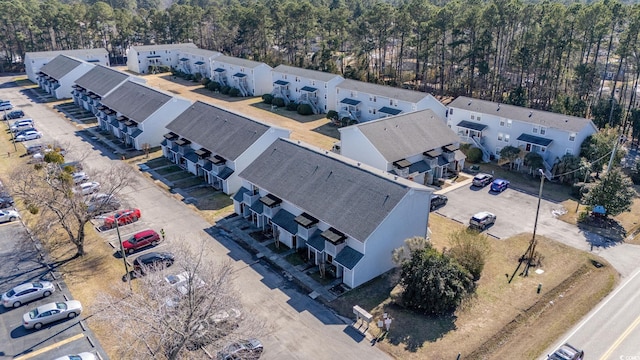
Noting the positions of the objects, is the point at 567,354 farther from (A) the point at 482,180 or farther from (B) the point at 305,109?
(B) the point at 305,109

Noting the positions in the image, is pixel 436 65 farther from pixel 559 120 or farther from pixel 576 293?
pixel 576 293

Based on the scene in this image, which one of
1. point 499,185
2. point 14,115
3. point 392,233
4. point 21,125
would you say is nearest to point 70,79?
point 14,115

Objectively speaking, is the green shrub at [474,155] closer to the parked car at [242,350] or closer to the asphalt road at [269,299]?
the asphalt road at [269,299]

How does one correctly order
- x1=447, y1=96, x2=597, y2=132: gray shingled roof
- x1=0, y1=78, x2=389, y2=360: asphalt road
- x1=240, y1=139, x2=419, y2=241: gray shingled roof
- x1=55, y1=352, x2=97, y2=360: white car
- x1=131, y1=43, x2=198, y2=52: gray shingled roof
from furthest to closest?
1. x1=131, y1=43, x2=198, y2=52: gray shingled roof
2. x1=447, y1=96, x2=597, y2=132: gray shingled roof
3. x1=240, y1=139, x2=419, y2=241: gray shingled roof
4. x1=0, y1=78, x2=389, y2=360: asphalt road
5. x1=55, y1=352, x2=97, y2=360: white car

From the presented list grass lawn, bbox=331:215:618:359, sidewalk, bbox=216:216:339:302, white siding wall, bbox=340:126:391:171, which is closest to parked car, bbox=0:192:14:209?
sidewalk, bbox=216:216:339:302

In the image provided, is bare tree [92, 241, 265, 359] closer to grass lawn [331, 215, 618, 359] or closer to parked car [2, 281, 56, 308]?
parked car [2, 281, 56, 308]

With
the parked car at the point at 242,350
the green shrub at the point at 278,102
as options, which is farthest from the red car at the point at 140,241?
the green shrub at the point at 278,102

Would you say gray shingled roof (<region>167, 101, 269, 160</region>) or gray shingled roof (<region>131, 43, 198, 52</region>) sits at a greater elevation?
gray shingled roof (<region>131, 43, 198, 52</region>)
